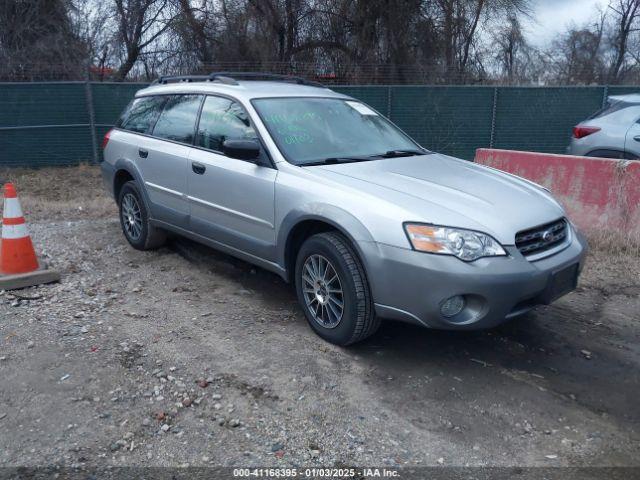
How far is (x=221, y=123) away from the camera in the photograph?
5.01 metres

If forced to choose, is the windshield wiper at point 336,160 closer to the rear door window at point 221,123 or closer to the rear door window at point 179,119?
the rear door window at point 221,123

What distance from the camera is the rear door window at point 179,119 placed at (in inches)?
210

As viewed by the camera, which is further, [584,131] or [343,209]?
[584,131]

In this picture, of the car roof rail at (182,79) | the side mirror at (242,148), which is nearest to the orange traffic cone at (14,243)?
the car roof rail at (182,79)

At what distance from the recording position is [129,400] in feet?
11.2

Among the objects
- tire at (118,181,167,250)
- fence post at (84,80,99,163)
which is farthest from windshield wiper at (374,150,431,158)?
fence post at (84,80,99,163)

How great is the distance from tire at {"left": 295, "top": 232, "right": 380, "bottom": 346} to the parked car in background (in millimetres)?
5445

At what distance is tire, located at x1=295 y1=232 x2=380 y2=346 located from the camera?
12.5ft

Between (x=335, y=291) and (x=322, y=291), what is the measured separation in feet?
0.46

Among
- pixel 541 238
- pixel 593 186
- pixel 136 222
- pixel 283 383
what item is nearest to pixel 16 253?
pixel 136 222

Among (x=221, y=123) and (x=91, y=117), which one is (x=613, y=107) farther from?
(x=91, y=117)

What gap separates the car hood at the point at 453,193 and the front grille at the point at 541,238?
0.05 metres

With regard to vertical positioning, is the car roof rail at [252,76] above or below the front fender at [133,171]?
above

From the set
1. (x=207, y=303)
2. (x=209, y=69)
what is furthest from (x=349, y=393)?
(x=209, y=69)
